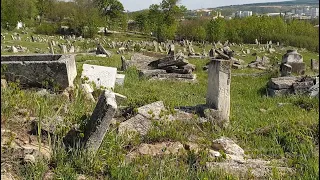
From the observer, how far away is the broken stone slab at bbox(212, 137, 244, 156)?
563 centimetres

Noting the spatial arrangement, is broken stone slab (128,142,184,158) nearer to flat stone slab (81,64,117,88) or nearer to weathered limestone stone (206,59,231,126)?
weathered limestone stone (206,59,231,126)

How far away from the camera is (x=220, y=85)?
718cm

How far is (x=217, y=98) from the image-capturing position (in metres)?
7.24

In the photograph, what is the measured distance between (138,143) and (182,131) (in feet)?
3.19

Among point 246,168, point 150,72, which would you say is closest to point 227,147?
point 246,168

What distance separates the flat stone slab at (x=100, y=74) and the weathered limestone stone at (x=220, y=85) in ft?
11.0

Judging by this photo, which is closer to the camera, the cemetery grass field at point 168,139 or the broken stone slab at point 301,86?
the cemetery grass field at point 168,139

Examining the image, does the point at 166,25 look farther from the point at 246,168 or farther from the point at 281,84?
the point at 246,168

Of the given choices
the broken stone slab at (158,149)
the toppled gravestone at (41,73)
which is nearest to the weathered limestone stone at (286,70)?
the toppled gravestone at (41,73)

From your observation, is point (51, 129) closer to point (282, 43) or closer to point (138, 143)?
point (138, 143)

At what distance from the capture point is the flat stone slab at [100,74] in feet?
31.3

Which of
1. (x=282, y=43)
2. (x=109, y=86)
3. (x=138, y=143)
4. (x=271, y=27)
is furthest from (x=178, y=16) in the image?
(x=138, y=143)

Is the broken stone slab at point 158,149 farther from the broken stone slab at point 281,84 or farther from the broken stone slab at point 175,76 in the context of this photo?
the broken stone slab at point 175,76

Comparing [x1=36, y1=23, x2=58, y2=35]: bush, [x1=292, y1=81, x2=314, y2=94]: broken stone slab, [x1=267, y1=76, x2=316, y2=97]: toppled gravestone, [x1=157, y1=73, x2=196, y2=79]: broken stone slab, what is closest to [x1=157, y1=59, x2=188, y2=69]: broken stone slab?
[x1=157, y1=73, x2=196, y2=79]: broken stone slab
